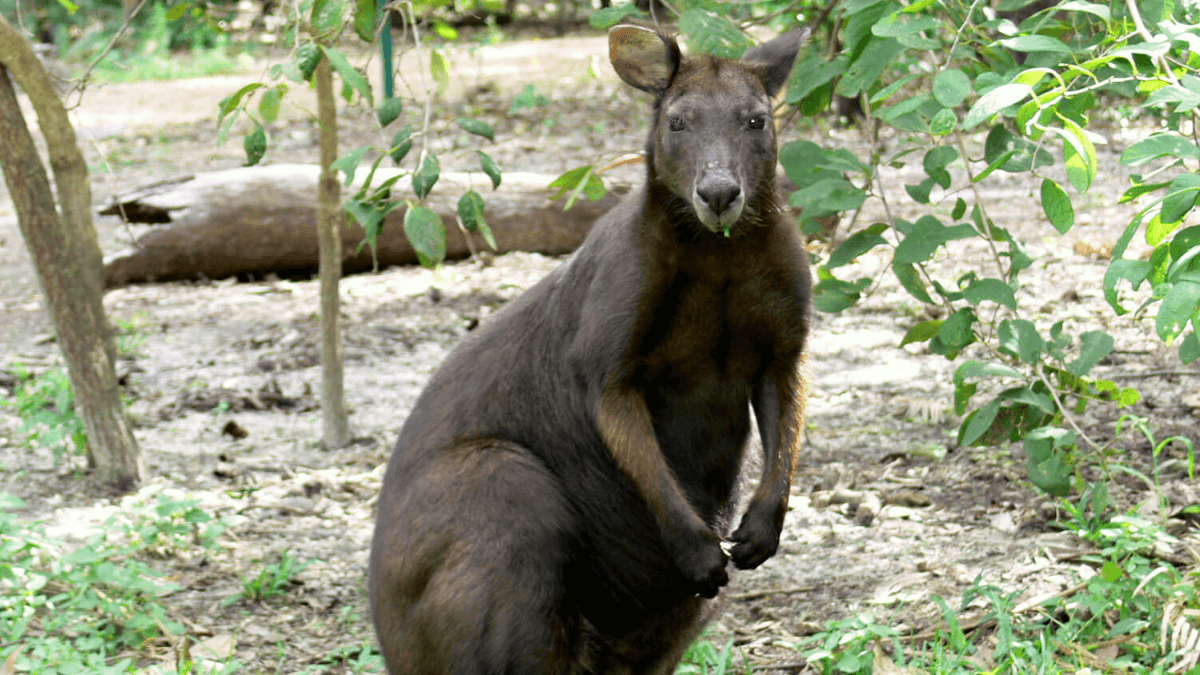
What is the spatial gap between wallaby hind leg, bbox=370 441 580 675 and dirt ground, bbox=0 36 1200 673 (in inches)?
28.1

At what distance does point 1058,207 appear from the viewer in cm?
287

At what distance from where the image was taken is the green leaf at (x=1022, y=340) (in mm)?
3646

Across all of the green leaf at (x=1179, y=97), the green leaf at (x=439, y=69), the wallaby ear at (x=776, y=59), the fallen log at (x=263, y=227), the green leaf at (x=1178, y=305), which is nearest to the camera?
the green leaf at (x=1178, y=305)

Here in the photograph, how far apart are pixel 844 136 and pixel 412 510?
8143 millimetres

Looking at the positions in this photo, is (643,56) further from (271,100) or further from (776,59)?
(271,100)

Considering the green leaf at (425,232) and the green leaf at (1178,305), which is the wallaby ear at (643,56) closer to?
the green leaf at (425,232)

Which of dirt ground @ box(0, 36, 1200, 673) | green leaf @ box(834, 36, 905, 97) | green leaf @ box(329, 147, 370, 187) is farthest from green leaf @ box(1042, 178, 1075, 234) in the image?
green leaf @ box(329, 147, 370, 187)

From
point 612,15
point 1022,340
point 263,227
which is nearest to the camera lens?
point 1022,340

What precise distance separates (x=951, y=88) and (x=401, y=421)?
11.6ft

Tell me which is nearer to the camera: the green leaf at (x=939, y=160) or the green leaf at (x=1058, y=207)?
the green leaf at (x=1058, y=207)

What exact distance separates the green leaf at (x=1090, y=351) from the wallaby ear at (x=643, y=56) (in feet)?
5.16

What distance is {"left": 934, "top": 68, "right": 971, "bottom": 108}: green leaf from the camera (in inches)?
113

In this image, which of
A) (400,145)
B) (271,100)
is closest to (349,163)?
(400,145)

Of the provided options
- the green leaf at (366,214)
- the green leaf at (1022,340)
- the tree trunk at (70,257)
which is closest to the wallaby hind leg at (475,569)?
the green leaf at (366,214)
